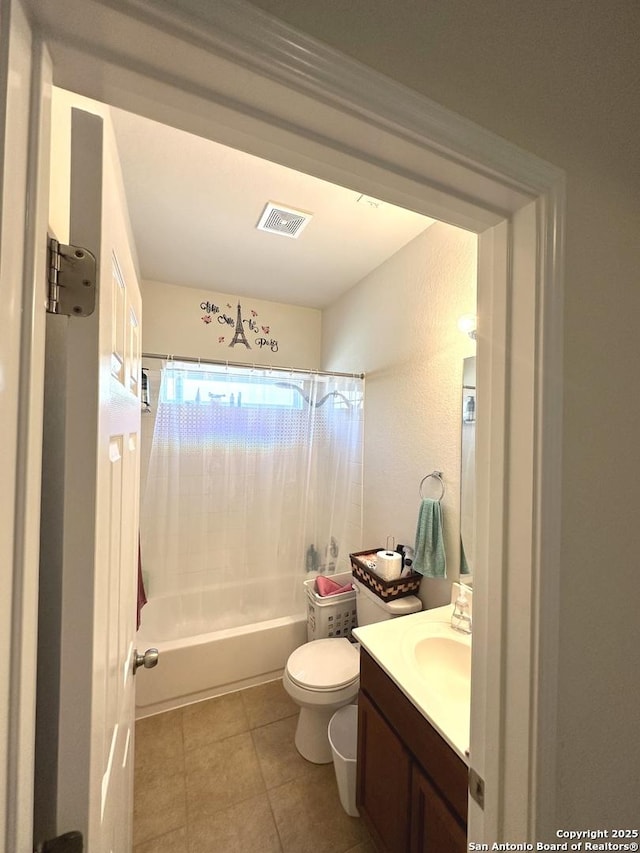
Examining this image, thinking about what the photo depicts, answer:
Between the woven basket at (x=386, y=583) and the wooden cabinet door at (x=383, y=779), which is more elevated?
the woven basket at (x=386, y=583)

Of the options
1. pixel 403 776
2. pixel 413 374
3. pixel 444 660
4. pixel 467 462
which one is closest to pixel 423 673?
pixel 444 660

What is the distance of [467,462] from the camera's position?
147 centimetres

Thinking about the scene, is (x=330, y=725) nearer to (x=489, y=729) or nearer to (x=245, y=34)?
(x=489, y=729)

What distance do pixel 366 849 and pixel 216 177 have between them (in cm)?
268

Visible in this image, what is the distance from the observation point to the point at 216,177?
140 cm

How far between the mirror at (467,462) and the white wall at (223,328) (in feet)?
5.17

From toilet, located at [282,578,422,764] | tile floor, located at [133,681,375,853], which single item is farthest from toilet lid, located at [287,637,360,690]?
tile floor, located at [133,681,375,853]

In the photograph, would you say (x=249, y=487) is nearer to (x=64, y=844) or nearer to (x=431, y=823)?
(x=431, y=823)

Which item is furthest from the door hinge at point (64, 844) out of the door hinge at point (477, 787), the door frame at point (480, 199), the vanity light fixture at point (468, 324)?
the vanity light fixture at point (468, 324)

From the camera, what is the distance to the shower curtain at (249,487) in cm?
199

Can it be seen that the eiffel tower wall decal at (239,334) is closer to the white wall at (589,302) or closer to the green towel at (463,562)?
the green towel at (463,562)

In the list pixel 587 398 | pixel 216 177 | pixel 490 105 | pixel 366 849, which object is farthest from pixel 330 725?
pixel 216 177

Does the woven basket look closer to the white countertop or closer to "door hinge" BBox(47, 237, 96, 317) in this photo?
the white countertop

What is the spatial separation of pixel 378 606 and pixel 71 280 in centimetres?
176
